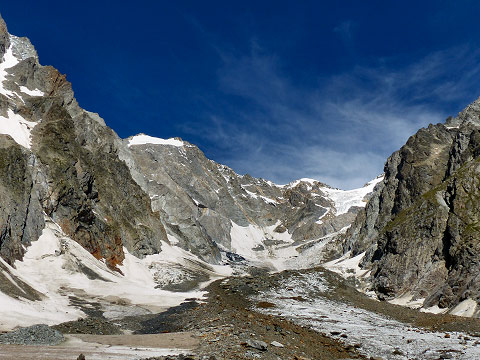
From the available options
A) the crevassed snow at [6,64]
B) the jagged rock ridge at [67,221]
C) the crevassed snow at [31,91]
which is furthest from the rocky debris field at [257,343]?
the crevassed snow at [31,91]

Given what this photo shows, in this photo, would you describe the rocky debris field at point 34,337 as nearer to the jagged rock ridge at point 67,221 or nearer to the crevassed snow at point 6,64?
the jagged rock ridge at point 67,221

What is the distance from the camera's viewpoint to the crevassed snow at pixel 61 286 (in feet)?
109

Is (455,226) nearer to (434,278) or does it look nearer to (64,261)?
(434,278)

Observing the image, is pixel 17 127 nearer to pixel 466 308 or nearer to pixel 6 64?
pixel 6 64

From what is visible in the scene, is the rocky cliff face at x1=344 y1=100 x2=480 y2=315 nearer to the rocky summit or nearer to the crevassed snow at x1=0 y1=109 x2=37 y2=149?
the rocky summit

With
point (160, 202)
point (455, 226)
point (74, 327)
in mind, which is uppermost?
point (160, 202)

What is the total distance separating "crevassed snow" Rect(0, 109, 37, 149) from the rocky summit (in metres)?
0.43

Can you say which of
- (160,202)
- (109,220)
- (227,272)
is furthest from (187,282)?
(160,202)

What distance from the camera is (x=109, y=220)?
9544cm

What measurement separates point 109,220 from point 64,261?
33.5 metres

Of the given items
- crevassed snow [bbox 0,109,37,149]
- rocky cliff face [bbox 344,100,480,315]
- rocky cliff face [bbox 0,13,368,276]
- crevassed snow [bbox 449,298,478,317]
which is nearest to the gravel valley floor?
crevassed snow [bbox 449,298,478,317]

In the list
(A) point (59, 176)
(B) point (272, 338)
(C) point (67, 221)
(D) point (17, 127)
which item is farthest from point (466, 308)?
(D) point (17, 127)

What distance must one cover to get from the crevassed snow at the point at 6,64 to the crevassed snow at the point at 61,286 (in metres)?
51.5

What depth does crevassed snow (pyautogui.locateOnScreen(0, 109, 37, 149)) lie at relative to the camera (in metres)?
84.8
